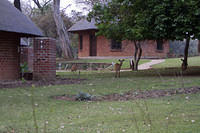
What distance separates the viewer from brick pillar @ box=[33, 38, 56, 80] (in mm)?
13477

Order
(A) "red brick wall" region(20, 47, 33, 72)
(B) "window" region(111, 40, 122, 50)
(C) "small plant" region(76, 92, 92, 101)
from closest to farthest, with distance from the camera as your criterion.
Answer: (C) "small plant" region(76, 92, 92, 101) < (A) "red brick wall" region(20, 47, 33, 72) < (B) "window" region(111, 40, 122, 50)

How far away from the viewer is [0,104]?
7.50 metres

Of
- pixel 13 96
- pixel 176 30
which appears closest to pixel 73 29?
pixel 176 30

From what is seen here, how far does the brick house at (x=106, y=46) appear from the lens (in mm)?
32969

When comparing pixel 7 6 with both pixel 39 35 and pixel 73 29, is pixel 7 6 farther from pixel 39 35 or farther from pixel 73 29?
pixel 73 29

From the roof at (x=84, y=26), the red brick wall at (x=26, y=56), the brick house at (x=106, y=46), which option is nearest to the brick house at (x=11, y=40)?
the red brick wall at (x=26, y=56)

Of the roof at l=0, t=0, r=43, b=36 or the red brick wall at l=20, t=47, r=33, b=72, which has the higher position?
the roof at l=0, t=0, r=43, b=36

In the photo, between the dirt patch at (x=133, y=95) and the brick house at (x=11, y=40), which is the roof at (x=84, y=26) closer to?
the brick house at (x=11, y=40)

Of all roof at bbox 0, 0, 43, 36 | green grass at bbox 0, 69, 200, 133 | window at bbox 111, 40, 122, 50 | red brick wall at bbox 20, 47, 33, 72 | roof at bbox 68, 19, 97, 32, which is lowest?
green grass at bbox 0, 69, 200, 133

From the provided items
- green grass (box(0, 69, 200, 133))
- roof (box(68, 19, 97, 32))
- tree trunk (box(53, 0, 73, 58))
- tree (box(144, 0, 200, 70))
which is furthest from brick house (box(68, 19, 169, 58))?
green grass (box(0, 69, 200, 133))

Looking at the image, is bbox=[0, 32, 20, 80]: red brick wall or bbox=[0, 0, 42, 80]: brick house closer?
bbox=[0, 0, 42, 80]: brick house

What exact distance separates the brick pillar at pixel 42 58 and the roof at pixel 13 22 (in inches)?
45.6

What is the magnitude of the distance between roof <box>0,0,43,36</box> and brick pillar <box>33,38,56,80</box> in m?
1.16

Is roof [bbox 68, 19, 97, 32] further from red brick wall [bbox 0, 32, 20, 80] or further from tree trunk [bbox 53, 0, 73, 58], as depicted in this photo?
red brick wall [bbox 0, 32, 20, 80]
